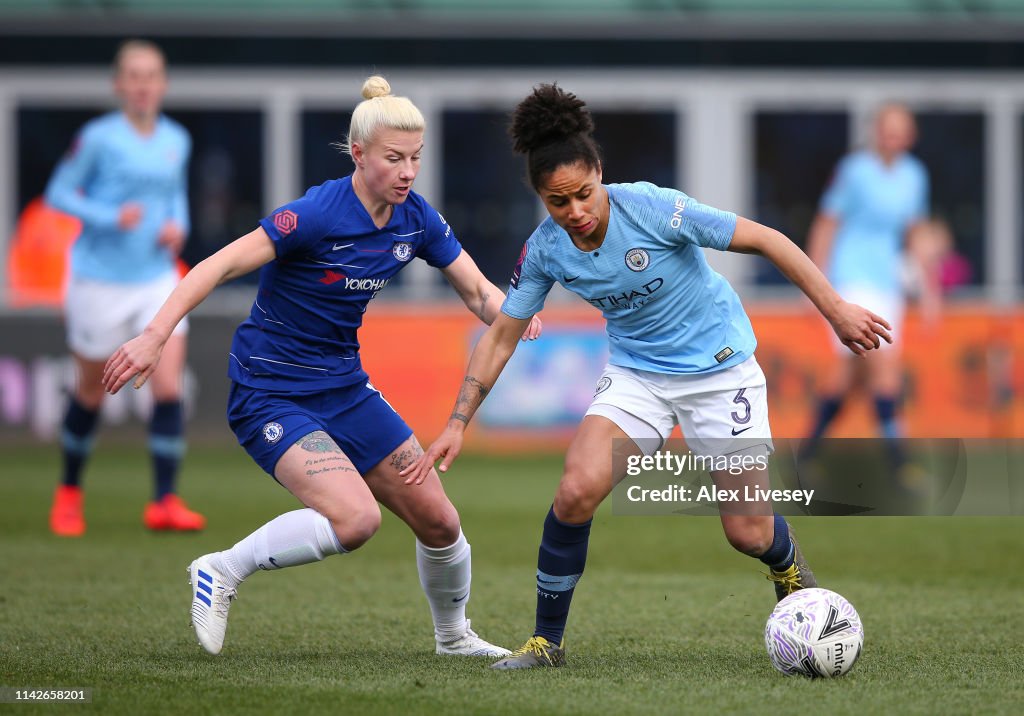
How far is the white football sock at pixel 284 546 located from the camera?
493cm

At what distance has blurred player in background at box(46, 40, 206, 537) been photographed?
8.44m

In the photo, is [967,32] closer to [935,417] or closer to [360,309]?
[935,417]

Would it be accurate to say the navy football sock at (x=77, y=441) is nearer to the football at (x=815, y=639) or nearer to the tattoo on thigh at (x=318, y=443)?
the tattoo on thigh at (x=318, y=443)

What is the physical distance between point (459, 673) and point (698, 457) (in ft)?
3.61

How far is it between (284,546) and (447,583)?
0.62 metres

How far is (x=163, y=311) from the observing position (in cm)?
471

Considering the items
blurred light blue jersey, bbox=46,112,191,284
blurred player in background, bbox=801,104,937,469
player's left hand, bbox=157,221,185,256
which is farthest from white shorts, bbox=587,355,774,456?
blurred player in background, bbox=801,104,937,469

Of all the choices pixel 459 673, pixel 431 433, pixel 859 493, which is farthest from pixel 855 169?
pixel 459 673

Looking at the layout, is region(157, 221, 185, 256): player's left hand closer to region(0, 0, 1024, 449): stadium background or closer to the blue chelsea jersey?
the blue chelsea jersey

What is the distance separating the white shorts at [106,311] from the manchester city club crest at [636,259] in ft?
13.4

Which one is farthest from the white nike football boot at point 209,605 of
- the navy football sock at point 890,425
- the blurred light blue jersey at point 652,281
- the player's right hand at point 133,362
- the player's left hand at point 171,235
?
the navy football sock at point 890,425

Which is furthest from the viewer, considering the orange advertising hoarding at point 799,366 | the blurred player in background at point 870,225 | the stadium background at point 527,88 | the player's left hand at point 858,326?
the stadium background at point 527,88

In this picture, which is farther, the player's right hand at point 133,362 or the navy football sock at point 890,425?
the navy football sock at point 890,425

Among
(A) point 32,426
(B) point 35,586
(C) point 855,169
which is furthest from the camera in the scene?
(A) point 32,426
